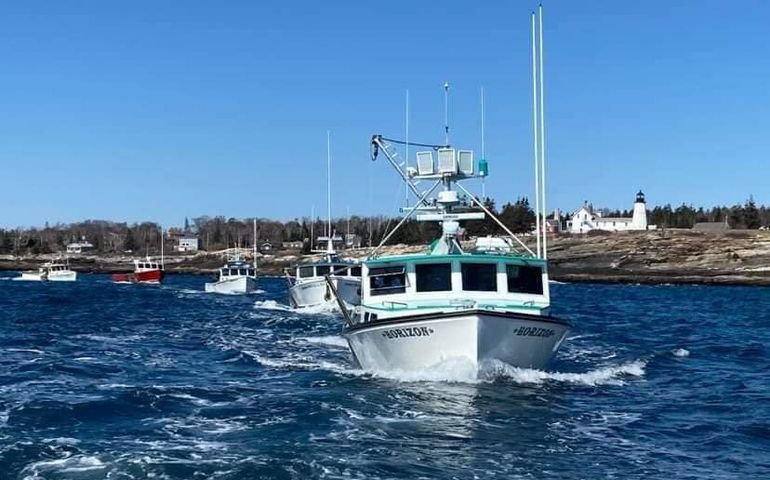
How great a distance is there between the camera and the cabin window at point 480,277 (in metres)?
27.2

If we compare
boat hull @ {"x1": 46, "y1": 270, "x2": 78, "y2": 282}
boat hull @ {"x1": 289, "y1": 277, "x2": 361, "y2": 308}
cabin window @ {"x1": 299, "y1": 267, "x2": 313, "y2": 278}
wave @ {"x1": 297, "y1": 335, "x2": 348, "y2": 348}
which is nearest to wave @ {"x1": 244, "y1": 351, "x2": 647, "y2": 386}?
wave @ {"x1": 297, "y1": 335, "x2": 348, "y2": 348}

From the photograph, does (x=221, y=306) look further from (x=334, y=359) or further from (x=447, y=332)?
(x=447, y=332)

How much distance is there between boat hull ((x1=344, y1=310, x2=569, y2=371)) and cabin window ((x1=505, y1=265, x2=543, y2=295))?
1.92m

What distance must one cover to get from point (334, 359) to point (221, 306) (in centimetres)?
3870

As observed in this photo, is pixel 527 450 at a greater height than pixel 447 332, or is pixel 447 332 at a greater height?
pixel 447 332

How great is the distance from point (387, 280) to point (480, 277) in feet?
9.70

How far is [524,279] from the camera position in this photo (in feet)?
90.3

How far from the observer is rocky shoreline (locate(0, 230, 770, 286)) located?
119156mm

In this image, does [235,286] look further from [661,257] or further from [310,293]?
[661,257]

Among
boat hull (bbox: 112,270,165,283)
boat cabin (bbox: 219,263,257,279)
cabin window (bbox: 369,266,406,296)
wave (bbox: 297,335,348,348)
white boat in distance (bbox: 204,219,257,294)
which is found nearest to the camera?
cabin window (bbox: 369,266,406,296)

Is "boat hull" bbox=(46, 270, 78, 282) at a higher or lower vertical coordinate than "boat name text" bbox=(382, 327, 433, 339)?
lower

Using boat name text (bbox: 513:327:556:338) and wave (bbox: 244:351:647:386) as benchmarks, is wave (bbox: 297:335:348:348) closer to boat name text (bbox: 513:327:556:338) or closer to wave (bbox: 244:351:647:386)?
wave (bbox: 244:351:647:386)

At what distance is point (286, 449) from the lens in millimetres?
17500

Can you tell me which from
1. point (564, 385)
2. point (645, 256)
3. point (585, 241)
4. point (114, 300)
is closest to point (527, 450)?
point (564, 385)
